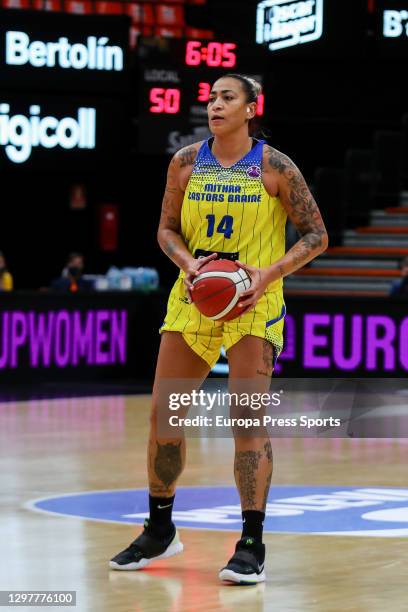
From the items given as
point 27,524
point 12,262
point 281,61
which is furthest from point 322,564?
point 12,262

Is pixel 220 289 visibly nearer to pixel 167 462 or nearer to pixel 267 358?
pixel 267 358

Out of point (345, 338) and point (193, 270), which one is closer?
point (193, 270)

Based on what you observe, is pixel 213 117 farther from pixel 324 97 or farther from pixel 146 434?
pixel 324 97

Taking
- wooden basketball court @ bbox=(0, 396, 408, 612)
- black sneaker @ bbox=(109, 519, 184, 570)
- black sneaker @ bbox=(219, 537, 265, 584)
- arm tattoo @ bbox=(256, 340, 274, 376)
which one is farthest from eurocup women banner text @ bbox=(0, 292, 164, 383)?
black sneaker @ bbox=(219, 537, 265, 584)

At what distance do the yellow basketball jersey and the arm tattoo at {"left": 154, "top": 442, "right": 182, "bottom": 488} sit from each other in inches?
32.3

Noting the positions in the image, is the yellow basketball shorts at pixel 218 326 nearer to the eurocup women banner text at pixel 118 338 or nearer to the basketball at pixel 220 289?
the basketball at pixel 220 289

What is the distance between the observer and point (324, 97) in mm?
22172

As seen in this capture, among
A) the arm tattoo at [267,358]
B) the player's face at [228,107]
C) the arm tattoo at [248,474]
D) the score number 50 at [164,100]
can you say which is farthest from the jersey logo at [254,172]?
the score number 50 at [164,100]

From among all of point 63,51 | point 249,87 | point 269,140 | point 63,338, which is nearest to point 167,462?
point 249,87

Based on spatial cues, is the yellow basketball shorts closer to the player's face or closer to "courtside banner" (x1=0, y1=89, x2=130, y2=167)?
the player's face

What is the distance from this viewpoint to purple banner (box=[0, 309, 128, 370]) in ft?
57.0

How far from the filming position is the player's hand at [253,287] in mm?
6289

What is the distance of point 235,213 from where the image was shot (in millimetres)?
6539

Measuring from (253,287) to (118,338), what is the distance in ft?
40.5
